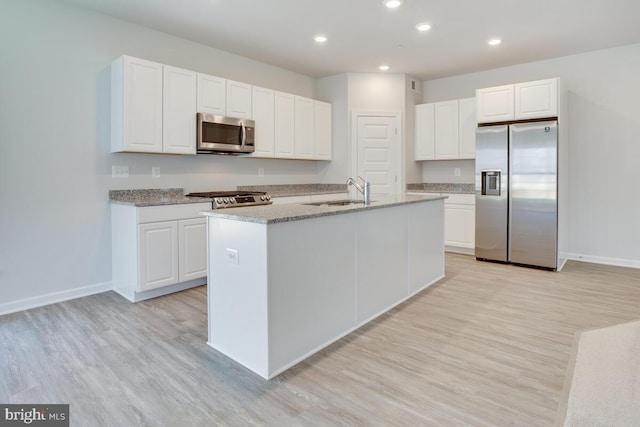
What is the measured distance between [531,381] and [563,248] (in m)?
3.48

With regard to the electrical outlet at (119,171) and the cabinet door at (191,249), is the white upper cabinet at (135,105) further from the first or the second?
the cabinet door at (191,249)

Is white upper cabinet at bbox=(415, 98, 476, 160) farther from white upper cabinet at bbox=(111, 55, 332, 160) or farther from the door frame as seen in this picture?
white upper cabinet at bbox=(111, 55, 332, 160)

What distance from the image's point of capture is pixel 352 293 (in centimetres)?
275

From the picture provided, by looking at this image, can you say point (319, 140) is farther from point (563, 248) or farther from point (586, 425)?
point (586, 425)

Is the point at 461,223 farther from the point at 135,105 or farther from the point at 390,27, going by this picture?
the point at 135,105

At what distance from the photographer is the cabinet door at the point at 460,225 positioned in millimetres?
5401

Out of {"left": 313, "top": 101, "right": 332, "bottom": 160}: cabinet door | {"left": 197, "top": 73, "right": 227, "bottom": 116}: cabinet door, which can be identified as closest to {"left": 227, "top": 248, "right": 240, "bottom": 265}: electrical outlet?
{"left": 197, "top": 73, "right": 227, "bottom": 116}: cabinet door

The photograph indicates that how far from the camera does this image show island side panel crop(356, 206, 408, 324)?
9.36 feet

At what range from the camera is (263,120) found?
484cm

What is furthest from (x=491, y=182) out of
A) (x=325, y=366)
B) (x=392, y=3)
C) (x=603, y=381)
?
(x=325, y=366)

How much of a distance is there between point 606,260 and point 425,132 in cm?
300

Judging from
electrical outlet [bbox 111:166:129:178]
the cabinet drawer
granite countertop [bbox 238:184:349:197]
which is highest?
electrical outlet [bbox 111:166:129:178]

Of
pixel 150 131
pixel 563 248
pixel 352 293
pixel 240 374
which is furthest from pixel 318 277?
pixel 563 248

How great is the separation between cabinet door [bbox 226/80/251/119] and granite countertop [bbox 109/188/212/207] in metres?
1.12
